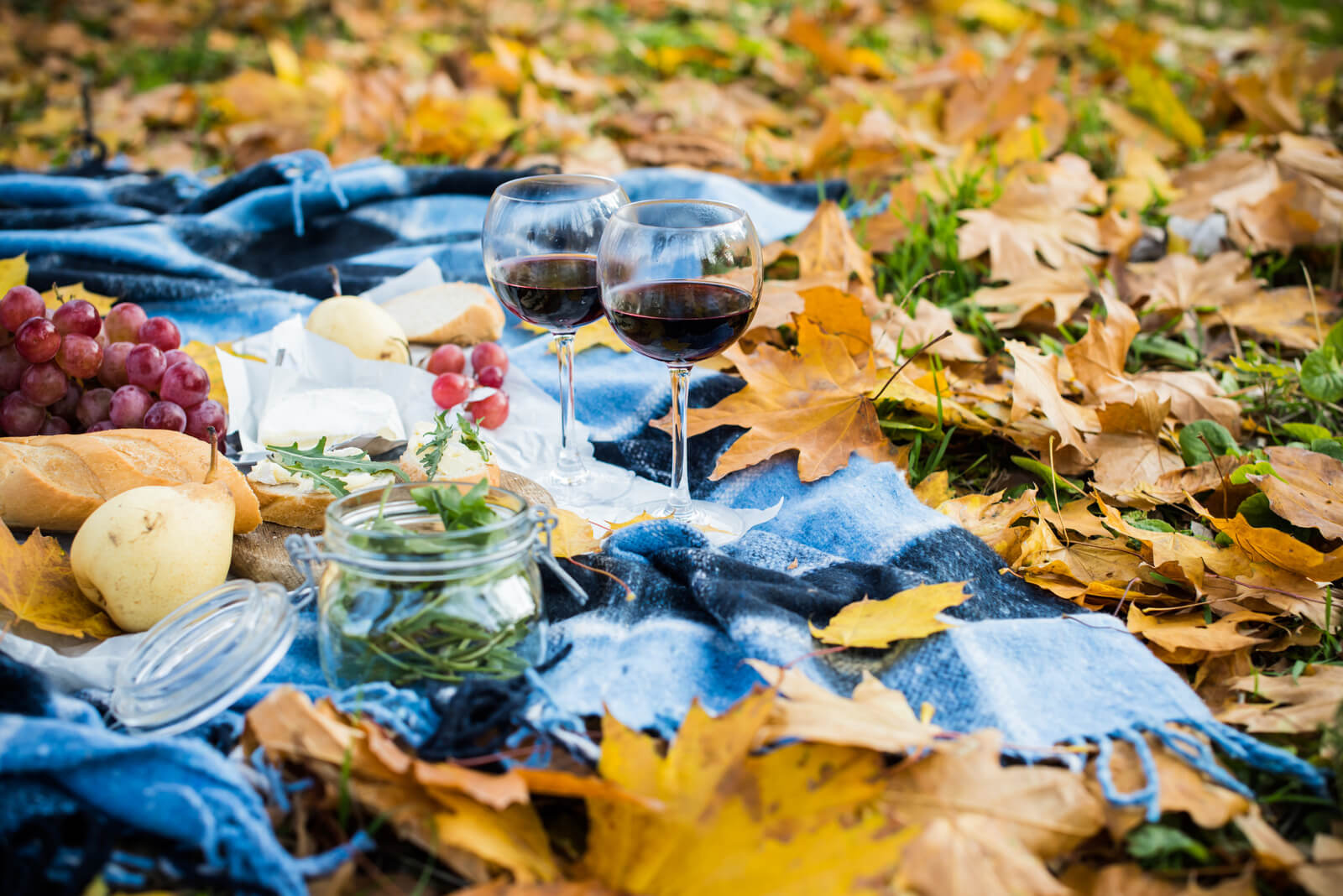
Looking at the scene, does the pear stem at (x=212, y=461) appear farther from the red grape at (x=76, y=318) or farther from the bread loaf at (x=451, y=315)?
the bread loaf at (x=451, y=315)

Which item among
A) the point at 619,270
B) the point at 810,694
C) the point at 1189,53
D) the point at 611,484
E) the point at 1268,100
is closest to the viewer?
the point at 810,694

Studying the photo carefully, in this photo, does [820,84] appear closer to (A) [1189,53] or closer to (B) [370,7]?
(A) [1189,53]

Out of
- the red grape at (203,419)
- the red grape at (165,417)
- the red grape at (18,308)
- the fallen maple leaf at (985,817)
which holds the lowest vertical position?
the fallen maple leaf at (985,817)

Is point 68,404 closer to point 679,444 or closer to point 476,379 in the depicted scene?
point 476,379

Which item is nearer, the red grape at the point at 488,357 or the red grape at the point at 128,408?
the red grape at the point at 128,408

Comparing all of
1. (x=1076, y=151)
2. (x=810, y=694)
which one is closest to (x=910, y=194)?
(x=1076, y=151)

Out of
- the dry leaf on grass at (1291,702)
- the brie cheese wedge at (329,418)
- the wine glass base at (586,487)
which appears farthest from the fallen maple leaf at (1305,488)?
the brie cheese wedge at (329,418)

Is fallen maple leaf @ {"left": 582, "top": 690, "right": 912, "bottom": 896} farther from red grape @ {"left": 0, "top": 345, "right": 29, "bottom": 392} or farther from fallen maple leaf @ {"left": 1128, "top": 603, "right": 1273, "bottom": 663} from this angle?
red grape @ {"left": 0, "top": 345, "right": 29, "bottom": 392}

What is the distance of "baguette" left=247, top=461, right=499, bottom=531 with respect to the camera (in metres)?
1.63

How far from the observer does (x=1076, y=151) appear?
3627 mm

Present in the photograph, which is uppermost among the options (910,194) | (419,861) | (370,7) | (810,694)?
(370,7)

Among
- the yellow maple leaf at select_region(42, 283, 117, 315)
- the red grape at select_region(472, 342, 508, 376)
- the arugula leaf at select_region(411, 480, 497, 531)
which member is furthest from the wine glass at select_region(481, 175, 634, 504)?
the yellow maple leaf at select_region(42, 283, 117, 315)

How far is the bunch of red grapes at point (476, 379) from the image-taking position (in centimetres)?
204

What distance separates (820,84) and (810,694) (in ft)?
14.3
